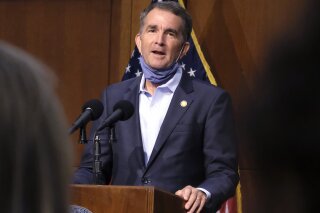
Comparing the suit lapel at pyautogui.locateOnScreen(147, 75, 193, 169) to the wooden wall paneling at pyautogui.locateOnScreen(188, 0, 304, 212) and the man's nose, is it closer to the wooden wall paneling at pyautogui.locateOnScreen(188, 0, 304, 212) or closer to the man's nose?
the man's nose

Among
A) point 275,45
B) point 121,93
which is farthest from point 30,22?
point 121,93

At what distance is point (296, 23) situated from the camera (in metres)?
4.53

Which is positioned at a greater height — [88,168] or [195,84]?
[195,84]

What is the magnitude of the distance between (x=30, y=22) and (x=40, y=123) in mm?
4658

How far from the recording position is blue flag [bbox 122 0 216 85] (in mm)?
4500

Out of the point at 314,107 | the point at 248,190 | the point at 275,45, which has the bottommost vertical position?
the point at 248,190

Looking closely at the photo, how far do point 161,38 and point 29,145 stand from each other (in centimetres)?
270

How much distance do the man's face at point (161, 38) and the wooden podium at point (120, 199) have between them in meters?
1.03

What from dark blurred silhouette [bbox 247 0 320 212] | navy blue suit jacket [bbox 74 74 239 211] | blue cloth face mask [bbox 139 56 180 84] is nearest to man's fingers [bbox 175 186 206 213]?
navy blue suit jacket [bbox 74 74 239 211]

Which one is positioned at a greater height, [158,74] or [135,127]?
[158,74]

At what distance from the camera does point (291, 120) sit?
4422 mm

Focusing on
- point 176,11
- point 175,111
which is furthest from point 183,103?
point 176,11

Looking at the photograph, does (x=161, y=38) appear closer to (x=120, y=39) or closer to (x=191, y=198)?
(x=191, y=198)

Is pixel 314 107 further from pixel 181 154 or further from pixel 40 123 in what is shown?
pixel 40 123
